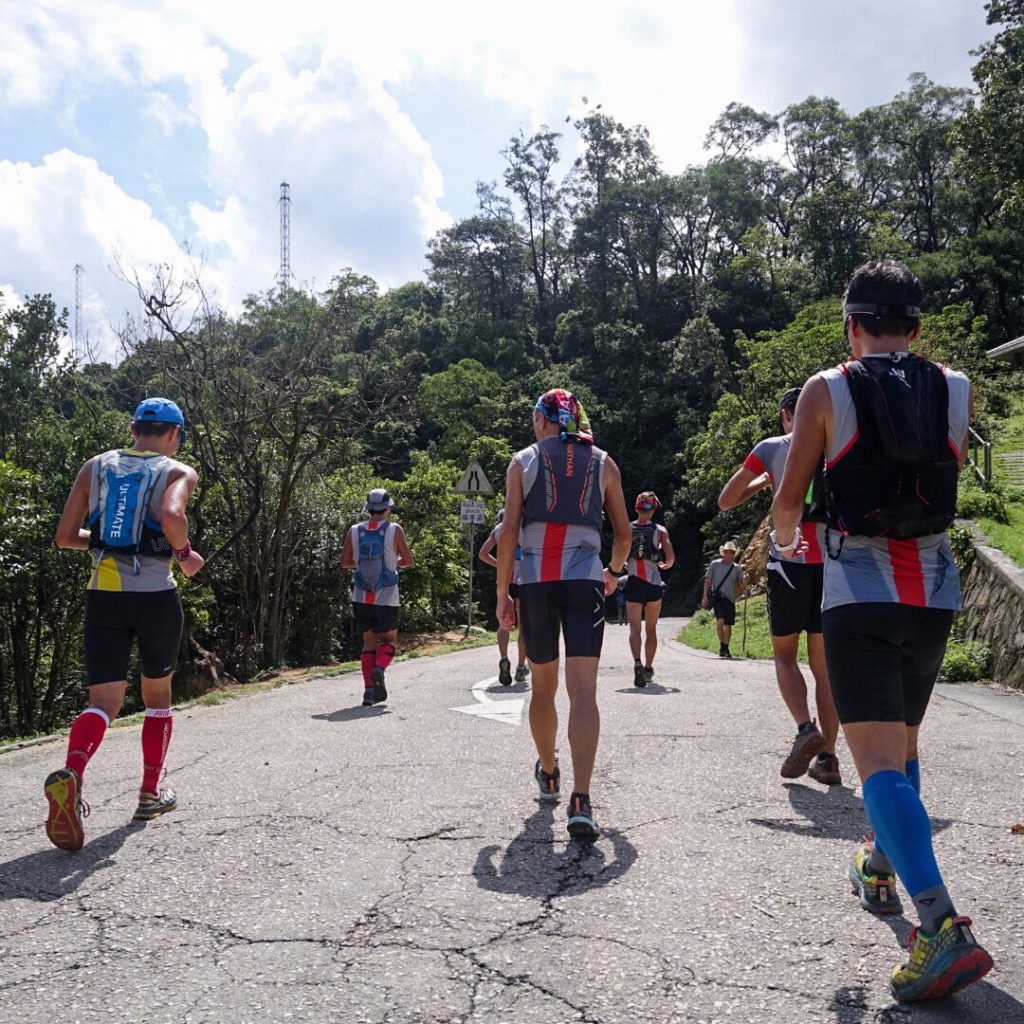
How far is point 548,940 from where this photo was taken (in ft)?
10.2

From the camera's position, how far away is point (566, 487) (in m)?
4.59

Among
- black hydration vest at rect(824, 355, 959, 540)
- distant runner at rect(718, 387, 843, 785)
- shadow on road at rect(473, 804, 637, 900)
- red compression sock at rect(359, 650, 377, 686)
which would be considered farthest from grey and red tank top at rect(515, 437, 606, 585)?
red compression sock at rect(359, 650, 377, 686)

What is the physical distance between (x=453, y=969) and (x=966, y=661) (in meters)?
7.97

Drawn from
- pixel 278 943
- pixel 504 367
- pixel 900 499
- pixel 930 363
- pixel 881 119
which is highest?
pixel 881 119

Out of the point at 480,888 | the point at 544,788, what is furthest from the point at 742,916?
the point at 544,788

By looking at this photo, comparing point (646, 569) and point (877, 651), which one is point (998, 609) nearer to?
point (646, 569)

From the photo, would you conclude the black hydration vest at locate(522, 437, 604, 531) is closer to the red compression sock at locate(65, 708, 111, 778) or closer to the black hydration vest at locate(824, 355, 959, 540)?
the black hydration vest at locate(824, 355, 959, 540)

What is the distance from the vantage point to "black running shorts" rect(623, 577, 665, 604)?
9977 mm

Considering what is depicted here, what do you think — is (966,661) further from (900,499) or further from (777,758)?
(900,499)

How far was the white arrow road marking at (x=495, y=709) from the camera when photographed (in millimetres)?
7746

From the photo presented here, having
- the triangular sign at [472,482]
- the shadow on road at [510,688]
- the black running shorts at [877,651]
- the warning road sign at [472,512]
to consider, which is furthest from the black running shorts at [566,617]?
the warning road sign at [472,512]

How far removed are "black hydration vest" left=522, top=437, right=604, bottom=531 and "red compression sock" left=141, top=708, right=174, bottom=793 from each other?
2.05 m

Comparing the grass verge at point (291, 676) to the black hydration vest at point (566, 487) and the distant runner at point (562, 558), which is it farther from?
the black hydration vest at point (566, 487)

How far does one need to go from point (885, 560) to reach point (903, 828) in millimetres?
735
